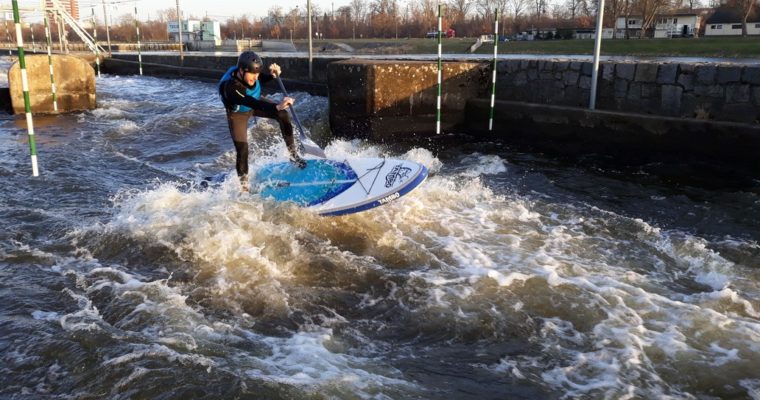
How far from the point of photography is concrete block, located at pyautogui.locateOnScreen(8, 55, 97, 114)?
1481cm

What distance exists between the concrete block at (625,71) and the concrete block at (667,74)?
0.45m

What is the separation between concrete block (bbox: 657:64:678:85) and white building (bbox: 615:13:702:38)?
6033 centimetres

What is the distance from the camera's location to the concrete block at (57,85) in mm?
14812

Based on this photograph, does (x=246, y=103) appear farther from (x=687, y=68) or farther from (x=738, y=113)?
(x=738, y=113)

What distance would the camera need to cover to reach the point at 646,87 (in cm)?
1017

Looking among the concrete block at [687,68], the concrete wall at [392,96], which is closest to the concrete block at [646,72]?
the concrete block at [687,68]

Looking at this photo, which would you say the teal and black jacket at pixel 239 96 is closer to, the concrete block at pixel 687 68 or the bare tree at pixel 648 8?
the concrete block at pixel 687 68

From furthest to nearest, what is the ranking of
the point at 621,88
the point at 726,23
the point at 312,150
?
1. the point at 726,23
2. the point at 621,88
3. the point at 312,150

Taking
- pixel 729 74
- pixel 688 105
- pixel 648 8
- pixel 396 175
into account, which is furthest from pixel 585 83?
pixel 648 8

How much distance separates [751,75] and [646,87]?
163 centimetres

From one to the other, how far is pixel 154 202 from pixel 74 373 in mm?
3669

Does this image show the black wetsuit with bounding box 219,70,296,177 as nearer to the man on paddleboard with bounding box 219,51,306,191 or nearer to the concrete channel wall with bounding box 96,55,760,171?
the man on paddleboard with bounding box 219,51,306,191

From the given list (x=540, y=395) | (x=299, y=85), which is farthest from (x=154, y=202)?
(x=299, y=85)

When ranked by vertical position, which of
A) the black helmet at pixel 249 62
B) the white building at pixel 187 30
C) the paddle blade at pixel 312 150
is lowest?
the paddle blade at pixel 312 150
